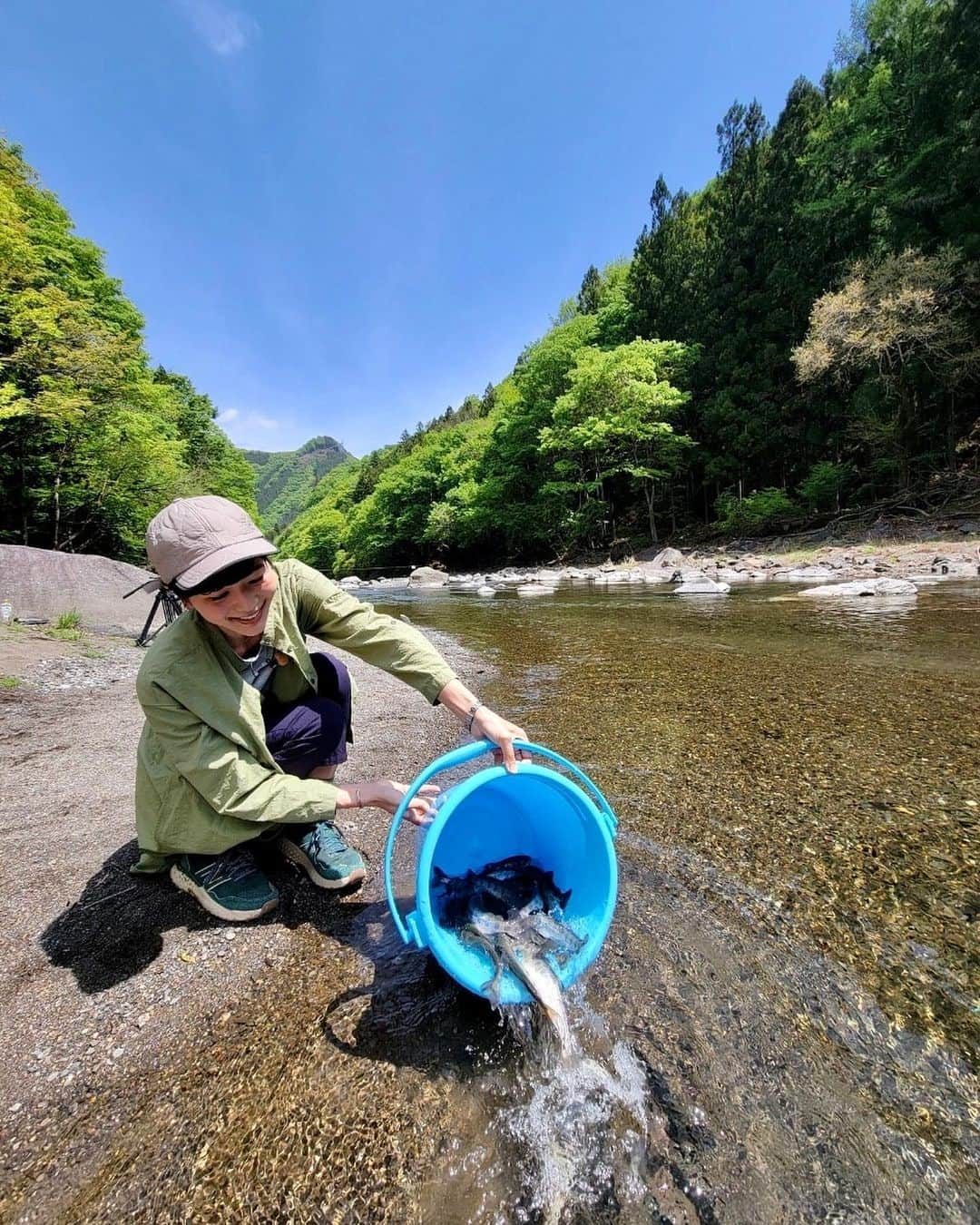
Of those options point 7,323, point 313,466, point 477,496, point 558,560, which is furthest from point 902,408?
point 313,466

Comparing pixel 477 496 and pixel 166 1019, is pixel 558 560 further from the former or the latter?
pixel 166 1019

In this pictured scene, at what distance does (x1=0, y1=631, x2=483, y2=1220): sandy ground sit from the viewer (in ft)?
3.76

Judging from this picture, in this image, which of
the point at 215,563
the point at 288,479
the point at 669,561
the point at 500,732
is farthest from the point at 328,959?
the point at 288,479

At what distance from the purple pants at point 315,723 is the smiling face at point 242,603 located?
1.11 feet

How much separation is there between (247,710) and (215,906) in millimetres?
677

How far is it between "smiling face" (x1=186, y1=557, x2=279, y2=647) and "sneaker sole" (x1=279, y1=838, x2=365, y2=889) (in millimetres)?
875

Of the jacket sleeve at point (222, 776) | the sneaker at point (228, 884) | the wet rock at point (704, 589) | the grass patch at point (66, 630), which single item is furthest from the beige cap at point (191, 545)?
the wet rock at point (704, 589)

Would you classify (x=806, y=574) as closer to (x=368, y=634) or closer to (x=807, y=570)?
(x=807, y=570)

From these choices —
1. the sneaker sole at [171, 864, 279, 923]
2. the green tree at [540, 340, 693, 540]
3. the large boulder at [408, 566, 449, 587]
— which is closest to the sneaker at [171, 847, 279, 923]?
the sneaker sole at [171, 864, 279, 923]

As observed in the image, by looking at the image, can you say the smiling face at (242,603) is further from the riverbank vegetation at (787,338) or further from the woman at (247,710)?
the riverbank vegetation at (787,338)

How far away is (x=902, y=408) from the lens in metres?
18.0

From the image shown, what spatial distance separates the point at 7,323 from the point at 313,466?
17287cm

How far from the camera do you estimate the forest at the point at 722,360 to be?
1534 cm

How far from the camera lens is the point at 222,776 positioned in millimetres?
1482
